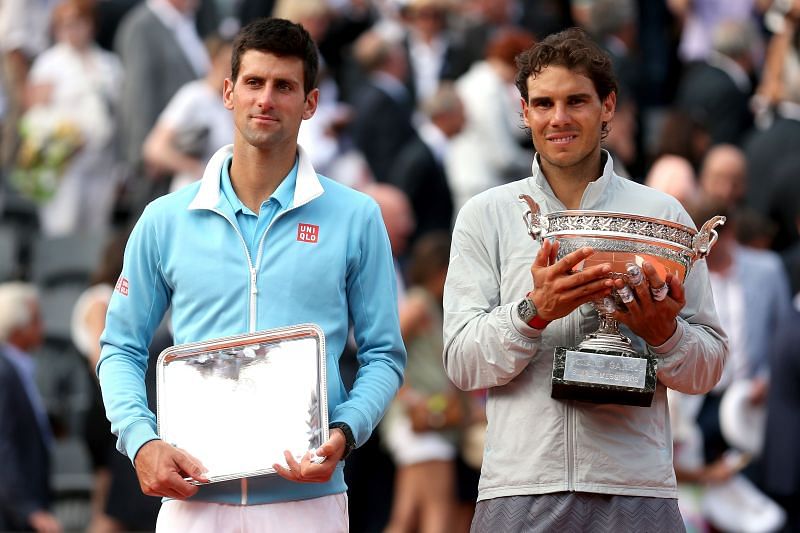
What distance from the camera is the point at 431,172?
11.2 metres

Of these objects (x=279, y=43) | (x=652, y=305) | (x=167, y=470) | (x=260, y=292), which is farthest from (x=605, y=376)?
(x=279, y=43)

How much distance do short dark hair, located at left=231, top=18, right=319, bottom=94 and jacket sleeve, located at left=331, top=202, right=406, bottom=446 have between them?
43cm

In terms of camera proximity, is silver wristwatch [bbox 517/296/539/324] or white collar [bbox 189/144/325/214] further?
white collar [bbox 189/144/325/214]

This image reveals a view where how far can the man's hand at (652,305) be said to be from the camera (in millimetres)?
4043

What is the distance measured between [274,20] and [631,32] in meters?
8.95

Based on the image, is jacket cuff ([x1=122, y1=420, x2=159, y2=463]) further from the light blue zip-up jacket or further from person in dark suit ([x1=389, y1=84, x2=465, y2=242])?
person in dark suit ([x1=389, y1=84, x2=465, y2=242])

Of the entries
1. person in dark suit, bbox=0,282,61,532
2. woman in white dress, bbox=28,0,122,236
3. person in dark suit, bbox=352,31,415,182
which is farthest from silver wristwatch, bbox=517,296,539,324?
woman in white dress, bbox=28,0,122,236

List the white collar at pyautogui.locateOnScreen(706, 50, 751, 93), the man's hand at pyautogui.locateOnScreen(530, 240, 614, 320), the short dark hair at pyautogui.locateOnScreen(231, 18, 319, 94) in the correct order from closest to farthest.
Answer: the man's hand at pyautogui.locateOnScreen(530, 240, 614, 320) < the short dark hair at pyautogui.locateOnScreen(231, 18, 319, 94) < the white collar at pyautogui.locateOnScreen(706, 50, 751, 93)

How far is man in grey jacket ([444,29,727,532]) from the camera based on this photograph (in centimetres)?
421

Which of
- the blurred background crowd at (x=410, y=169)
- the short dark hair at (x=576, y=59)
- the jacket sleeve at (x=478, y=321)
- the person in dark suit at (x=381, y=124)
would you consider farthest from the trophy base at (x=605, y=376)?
the person in dark suit at (x=381, y=124)

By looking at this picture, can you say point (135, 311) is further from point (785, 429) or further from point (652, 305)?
point (785, 429)

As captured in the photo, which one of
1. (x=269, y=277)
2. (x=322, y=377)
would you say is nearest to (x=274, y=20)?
(x=269, y=277)

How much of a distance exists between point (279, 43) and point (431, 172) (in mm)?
6662

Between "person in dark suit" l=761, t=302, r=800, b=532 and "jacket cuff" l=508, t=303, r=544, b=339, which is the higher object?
"jacket cuff" l=508, t=303, r=544, b=339
